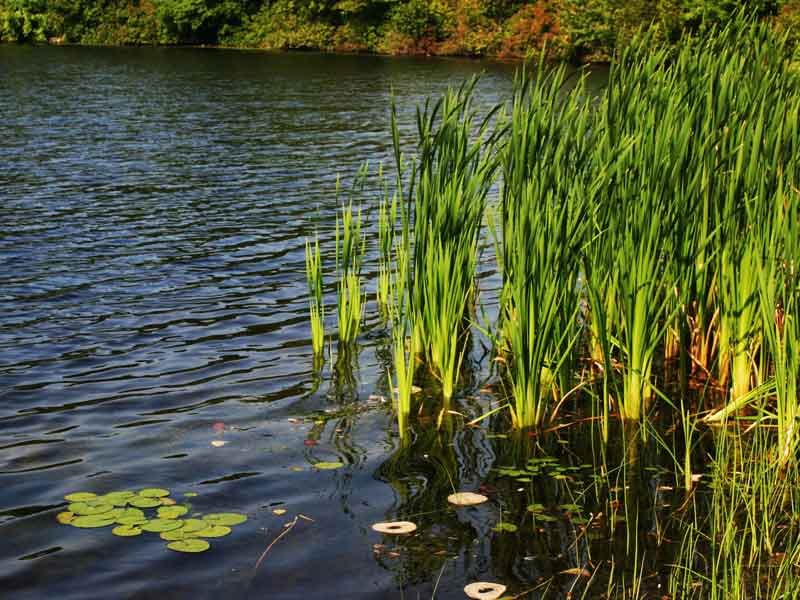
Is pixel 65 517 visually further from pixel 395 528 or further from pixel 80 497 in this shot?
pixel 395 528

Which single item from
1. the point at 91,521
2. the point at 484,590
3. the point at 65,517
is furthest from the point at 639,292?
the point at 65,517

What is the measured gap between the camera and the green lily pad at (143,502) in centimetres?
468

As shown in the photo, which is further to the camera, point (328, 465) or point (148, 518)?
point (328, 465)

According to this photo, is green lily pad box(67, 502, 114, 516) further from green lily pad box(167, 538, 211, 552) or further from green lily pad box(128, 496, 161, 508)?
green lily pad box(167, 538, 211, 552)

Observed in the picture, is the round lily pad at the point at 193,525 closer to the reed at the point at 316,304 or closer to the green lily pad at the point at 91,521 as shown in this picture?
the green lily pad at the point at 91,521

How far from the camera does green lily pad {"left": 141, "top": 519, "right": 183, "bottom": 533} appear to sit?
4418 mm

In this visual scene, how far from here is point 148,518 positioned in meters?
4.54

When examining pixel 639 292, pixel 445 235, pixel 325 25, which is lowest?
pixel 639 292

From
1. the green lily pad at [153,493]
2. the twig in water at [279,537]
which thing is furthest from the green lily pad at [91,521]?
the twig in water at [279,537]

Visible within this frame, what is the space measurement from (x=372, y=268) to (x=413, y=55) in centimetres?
4013

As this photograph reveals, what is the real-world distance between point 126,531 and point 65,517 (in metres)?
0.35

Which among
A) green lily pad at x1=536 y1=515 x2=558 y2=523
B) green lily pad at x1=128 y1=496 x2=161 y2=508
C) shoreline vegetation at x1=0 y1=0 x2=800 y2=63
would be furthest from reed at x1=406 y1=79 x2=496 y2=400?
shoreline vegetation at x1=0 y1=0 x2=800 y2=63

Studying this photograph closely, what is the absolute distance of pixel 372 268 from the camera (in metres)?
10.0

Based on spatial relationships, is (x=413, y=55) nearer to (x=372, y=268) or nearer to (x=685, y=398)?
(x=372, y=268)
